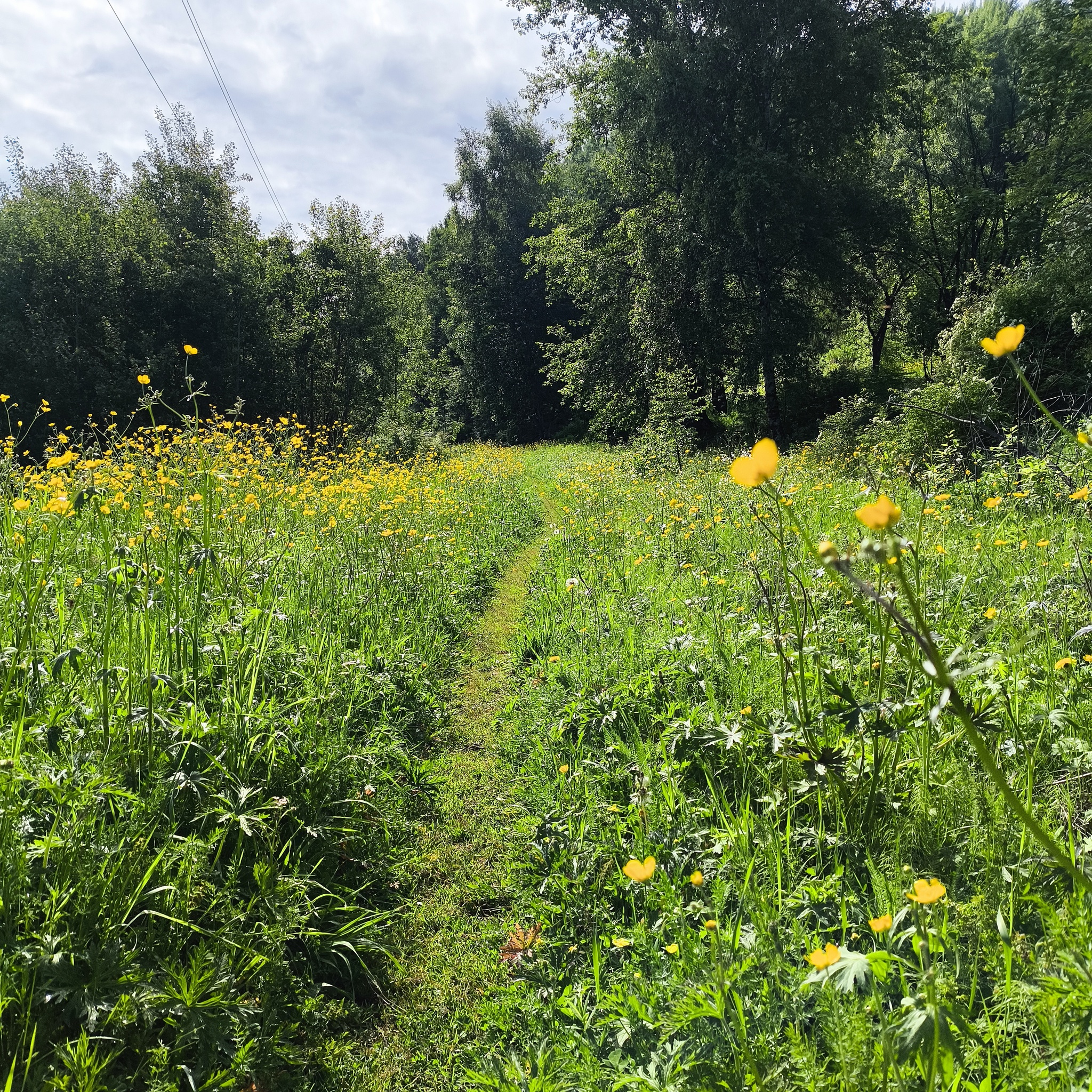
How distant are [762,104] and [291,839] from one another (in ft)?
55.7

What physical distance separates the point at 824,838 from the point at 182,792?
2075mm

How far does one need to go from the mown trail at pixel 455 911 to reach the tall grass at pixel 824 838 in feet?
0.46

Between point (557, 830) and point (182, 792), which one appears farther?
point (557, 830)

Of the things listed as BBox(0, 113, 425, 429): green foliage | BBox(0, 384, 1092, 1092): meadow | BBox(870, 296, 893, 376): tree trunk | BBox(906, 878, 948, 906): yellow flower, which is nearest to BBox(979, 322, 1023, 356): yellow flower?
BBox(0, 384, 1092, 1092): meadow

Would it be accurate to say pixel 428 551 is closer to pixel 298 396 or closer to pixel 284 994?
pixel 284 994

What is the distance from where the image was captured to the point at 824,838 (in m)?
1.92

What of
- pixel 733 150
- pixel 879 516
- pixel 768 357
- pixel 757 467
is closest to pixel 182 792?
pixel 757 467

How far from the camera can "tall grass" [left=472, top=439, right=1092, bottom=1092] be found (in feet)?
3.96

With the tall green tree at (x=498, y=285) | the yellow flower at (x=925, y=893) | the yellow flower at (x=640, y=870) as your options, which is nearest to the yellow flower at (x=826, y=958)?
the yellow flower at (x=925, y=893)

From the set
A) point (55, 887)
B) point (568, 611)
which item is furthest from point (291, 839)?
point (568, 611)

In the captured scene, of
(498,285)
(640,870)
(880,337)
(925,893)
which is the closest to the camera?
(925,893)

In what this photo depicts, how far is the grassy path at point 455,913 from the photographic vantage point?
1.87 metres

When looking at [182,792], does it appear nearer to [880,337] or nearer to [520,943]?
[520,943]

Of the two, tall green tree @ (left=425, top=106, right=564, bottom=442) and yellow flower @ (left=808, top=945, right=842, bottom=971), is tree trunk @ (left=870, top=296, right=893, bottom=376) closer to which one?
tall green tree @ (left=425, top=106, right=564, bottom=442)
